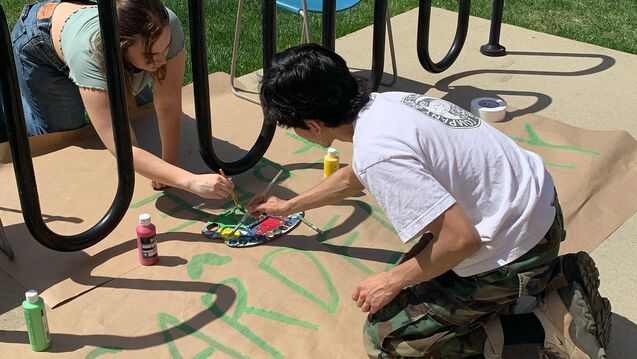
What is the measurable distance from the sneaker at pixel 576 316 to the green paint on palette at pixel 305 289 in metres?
0.70

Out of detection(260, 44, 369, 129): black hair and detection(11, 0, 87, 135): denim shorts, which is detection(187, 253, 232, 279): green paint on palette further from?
detection(11, 0, 87, 135): denim shorts

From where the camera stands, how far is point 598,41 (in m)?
5.06

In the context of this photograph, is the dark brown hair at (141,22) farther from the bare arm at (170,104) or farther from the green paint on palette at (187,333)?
the green paint on palette at (187,333)

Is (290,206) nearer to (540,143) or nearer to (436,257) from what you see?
(436,257)

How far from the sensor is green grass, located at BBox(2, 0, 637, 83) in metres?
4.96

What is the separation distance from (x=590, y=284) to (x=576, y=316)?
13 centimetres

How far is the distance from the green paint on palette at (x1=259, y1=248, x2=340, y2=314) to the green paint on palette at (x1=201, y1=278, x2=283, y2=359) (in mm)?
136

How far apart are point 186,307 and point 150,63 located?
2.99ft

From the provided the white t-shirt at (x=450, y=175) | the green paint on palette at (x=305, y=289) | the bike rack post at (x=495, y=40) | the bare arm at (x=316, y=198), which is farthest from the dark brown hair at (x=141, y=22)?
the bike rack post at (x=495, y=40)

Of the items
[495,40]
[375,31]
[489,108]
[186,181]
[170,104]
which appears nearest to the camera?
[186,181]

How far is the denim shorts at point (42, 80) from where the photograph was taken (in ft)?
10.6

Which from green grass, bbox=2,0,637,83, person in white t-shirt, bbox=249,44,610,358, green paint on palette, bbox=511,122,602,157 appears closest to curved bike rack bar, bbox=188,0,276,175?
person in white t-shirt, bbox=249,44,610,358

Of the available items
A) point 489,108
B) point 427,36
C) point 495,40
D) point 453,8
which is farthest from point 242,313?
point 453,8

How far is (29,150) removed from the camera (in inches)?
96.6
